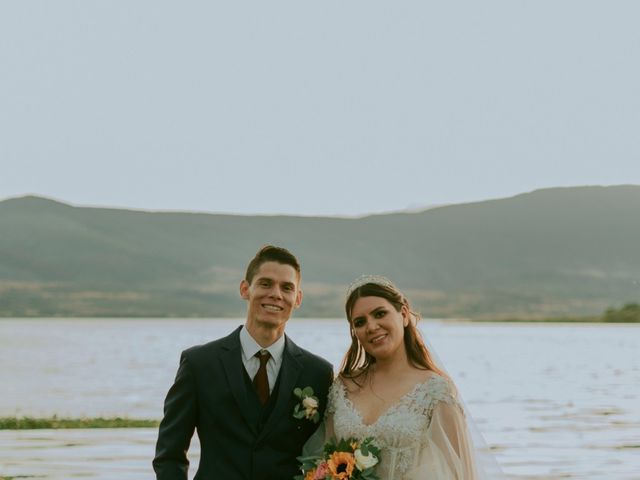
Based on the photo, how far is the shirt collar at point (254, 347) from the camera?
545 centimetres

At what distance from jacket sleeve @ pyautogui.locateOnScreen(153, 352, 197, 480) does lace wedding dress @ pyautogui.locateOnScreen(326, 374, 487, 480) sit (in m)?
0.76

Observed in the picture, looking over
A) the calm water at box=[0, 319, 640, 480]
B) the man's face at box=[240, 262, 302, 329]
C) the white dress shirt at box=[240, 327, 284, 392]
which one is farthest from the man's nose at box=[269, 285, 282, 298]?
the calm water at box=[0, 319, 640, 480]

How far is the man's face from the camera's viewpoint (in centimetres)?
536

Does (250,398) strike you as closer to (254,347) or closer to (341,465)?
(254,347)

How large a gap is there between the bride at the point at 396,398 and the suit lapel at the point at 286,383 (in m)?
0.36

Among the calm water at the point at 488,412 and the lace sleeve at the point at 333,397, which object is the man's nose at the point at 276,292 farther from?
the calm water at the point at 488,412

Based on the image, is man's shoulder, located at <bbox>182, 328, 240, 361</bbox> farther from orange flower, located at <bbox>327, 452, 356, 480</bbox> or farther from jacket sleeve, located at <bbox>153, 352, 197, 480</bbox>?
orange flower, located at <bbox>327, 452, 356, 480</bbox>

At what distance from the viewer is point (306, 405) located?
5367mm

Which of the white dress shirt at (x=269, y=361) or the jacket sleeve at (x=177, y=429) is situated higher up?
the white dress shirt at (x=269, y=361)

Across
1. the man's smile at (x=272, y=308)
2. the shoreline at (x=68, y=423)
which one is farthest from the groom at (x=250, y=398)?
the shoreline at (x=68, y=423)

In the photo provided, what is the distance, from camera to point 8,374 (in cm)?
3641

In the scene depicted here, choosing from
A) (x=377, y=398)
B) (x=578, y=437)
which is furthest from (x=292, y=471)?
(x=578, y=437)

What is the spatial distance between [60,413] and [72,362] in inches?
979

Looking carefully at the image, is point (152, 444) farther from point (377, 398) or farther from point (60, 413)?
point (377, 398)
